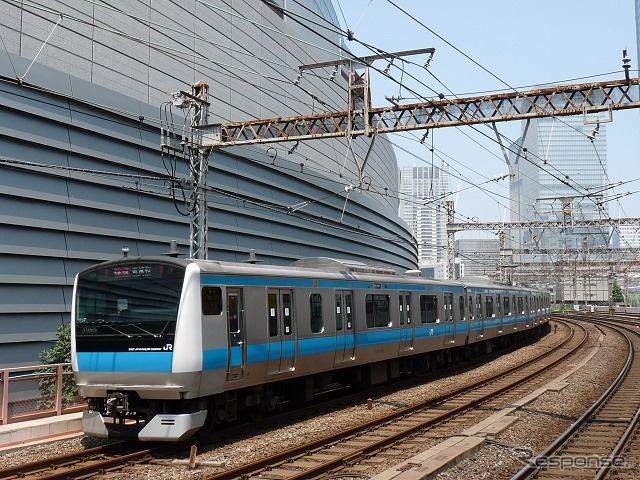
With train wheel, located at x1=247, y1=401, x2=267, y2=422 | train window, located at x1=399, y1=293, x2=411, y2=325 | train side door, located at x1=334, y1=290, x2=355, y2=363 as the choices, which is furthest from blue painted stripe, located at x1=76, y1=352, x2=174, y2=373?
train window, located at x1=399, y1=293, x2=411, y2=325

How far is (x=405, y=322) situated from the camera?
1831 cm

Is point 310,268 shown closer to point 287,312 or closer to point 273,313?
point 287,312

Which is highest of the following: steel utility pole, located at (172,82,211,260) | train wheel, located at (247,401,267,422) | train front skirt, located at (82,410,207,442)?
steel utility pole, located at (172,82,211,260)

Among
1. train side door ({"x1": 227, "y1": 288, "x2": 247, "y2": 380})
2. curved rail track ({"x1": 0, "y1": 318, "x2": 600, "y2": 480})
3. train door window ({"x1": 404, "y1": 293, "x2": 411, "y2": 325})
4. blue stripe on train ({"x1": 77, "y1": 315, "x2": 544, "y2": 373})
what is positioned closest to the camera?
curved rail track ({"x1": 0, "y1": 318, "x2": 600, "y2": 480})

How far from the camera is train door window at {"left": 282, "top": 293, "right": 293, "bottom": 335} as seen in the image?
41.5 ft

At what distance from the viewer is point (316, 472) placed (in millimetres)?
8875

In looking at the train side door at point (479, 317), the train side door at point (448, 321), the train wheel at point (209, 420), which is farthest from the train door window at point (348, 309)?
the train side door at point (479, 317)

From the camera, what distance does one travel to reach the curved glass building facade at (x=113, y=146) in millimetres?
19359

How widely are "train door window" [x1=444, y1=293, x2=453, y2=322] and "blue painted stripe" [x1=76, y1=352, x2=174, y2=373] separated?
42.5 feet

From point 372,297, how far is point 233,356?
5.92 meters

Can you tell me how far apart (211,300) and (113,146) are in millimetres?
14250

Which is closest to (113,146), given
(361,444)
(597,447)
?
(361,444)

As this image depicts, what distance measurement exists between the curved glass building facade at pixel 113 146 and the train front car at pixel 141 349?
5.20 m

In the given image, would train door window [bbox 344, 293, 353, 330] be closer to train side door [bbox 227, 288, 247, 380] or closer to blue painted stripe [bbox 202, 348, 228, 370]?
train side door [bbox 227, 288, 247, 380]
